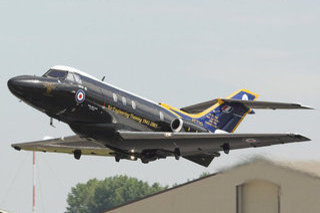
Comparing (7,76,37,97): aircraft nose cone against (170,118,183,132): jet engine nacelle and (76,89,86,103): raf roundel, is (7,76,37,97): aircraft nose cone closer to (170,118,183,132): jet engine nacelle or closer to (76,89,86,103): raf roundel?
(76,89,86,103): raf roundel

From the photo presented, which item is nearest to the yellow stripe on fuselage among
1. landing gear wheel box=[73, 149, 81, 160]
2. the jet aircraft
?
the jet aircraft

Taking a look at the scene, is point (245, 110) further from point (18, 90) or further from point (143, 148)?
point (18, 90)

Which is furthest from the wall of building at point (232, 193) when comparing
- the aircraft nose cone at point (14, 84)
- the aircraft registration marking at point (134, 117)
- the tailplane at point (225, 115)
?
the aircraft nose cone at point (14, 84)

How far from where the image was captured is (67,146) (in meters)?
51.5

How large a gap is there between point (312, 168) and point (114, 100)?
10.0 meters

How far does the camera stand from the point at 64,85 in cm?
4462

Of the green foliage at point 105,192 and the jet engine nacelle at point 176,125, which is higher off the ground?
the jet engine nacelle at point 176,125

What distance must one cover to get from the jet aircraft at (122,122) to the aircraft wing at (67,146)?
6 cm

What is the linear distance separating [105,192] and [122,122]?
12766 cm

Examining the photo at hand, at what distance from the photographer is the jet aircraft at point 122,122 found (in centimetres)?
4419

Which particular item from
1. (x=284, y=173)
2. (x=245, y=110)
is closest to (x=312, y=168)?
(x=284, y=173)

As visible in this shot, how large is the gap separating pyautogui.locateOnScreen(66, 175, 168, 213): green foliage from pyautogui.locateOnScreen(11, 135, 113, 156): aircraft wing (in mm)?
115199

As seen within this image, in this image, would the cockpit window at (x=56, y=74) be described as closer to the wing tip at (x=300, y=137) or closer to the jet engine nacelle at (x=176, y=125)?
the jet engine nacelle at (x=176, y=125)

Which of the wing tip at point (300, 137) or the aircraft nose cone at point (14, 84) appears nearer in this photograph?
the wing tip at point (300, 137)
